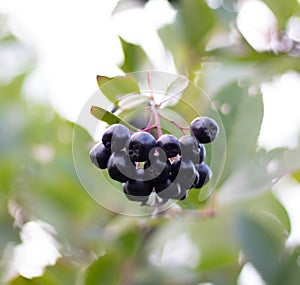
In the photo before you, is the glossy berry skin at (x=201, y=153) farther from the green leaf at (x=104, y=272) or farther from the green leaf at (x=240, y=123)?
the green leaf at (x=104, y=272)

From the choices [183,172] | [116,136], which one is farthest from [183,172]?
[116,136]

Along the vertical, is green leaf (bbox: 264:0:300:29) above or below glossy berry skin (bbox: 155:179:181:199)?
above

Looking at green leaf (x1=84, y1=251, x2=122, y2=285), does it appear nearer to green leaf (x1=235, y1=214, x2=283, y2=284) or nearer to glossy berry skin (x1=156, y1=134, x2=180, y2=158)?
green leaf (x1=235, y1=214, x2=283, y2=284)

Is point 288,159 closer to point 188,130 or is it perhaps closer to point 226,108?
point 226,108

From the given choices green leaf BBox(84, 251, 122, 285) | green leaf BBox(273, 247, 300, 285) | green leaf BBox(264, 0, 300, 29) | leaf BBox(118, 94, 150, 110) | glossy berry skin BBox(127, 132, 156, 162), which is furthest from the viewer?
green leaf BBox(264, 0, 300, 29)

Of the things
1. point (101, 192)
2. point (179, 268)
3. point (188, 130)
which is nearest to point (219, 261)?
point (179, 268)

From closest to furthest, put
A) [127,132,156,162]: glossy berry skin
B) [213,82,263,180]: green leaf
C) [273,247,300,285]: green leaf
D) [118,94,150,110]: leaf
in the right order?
[127,132,156,162]: glossy berry skin, [118,94,150,110]: leaf, [213,82,263,180]: green leaf, [273,247,300,285]: green leaf

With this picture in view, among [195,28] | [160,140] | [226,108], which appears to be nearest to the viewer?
[160,140]

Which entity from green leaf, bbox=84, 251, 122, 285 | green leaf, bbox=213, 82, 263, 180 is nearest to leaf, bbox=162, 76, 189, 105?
green leaf, bbox=213, 82, 263, 180
